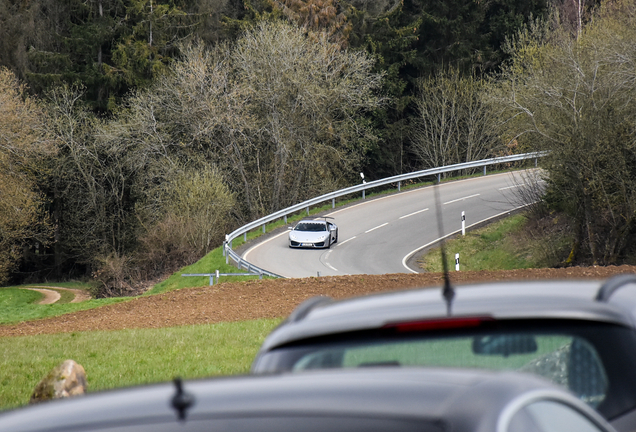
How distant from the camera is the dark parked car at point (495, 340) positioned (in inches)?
99.7

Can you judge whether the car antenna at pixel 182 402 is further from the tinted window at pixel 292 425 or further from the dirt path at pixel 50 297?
the dirt path at pixel 50 297

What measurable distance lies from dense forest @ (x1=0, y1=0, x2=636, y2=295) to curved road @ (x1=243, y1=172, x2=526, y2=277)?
4.12 meters

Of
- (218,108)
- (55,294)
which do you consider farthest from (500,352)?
(55,294)

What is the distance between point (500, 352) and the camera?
263 centimetres

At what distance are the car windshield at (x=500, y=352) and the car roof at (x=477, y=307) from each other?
48mm

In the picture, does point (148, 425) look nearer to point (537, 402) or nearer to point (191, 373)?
point (537, 402)

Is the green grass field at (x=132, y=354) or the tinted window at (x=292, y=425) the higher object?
the tinted window at (x=292, y=425)

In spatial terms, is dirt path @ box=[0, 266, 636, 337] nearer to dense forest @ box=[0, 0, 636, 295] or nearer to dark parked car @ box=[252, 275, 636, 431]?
dense forest @ box=[0, 0, 636, 295]

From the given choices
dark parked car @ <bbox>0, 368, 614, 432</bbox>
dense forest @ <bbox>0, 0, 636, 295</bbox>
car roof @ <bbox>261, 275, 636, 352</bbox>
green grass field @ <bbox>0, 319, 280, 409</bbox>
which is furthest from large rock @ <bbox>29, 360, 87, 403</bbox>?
dense forest @ <bbox>0, 0, 636, 295</bbox>

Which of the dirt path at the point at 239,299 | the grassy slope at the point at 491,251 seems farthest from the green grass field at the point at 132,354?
the grassy slope at the point at 491,251

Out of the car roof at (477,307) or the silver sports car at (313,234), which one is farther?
the silver sports car at (313,234)

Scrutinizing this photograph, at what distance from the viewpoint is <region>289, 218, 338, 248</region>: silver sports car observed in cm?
3281

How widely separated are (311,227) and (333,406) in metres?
31.9

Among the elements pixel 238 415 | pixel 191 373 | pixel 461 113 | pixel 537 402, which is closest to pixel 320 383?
pixel 238 415
